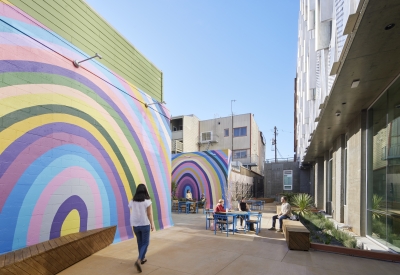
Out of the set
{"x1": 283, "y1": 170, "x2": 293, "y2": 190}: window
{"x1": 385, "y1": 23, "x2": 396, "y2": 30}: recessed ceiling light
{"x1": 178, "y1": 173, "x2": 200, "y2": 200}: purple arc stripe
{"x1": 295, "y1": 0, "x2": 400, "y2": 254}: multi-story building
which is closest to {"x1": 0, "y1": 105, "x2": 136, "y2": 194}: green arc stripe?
{"x1": 295, "y1": 0, "x2": 400, "y2": 254}: multi-story building

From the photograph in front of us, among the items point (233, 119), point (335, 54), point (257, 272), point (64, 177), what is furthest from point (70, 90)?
point (233, 119)

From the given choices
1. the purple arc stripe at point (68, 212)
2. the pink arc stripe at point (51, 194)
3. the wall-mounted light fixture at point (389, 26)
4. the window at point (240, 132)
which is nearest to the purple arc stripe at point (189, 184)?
the pink arc stripe at point (51, 194)

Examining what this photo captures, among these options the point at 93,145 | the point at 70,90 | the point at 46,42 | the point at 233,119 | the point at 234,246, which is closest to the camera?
the point at 46,42

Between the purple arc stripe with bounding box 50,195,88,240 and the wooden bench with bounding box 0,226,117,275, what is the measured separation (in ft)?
0.52

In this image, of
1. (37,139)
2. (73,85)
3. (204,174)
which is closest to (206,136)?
(204,174)

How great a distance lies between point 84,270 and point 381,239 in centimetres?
705

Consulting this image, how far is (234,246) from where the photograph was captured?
251 inches

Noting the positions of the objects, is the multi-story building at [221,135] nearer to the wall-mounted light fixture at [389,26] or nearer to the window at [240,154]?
the window at [240,154]

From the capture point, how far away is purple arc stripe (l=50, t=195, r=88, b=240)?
4.80 meters

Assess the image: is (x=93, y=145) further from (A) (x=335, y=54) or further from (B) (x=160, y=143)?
(A) (x=335, y=54)

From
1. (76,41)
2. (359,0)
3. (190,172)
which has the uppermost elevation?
(76,41)

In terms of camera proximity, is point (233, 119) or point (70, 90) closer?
point (70, 90)

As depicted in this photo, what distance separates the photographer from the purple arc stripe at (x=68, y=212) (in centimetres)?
480

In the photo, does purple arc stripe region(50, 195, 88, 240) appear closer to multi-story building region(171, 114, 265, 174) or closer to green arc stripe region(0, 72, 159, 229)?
green arc stripe region(0, 72, 159, 229)
